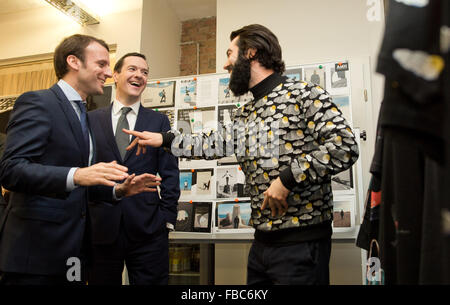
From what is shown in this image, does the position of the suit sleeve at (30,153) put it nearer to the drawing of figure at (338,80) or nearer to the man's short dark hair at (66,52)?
the man's short dark hair at (66,52)

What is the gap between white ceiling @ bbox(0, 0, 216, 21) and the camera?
4117mm

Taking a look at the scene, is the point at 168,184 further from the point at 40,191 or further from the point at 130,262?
the point at 40,191

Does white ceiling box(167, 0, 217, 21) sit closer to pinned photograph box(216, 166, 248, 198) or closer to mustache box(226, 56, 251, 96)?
pinned photograph box(216, 166, 248, 198)

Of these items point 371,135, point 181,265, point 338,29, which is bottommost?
point 181,265

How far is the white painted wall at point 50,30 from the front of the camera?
4.04 meters

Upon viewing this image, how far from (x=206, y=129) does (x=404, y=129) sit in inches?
97.8

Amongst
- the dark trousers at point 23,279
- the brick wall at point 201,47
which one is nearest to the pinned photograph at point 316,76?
the dark trousers at point 23,279

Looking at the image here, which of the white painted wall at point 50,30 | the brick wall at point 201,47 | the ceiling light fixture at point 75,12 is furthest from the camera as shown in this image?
the brick wall at point 201,47

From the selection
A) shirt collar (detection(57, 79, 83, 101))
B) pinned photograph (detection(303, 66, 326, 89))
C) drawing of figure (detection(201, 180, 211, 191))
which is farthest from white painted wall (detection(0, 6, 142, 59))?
shirt collar (detection(57, 79, 83, 101))

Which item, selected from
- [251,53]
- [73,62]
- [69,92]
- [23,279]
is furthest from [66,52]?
[23,279]

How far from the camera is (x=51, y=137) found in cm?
146

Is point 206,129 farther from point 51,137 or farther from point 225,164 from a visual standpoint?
point 51,137

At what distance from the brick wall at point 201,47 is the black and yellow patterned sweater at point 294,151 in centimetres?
348

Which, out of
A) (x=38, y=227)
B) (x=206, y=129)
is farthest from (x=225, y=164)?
(x=38, y=227)
